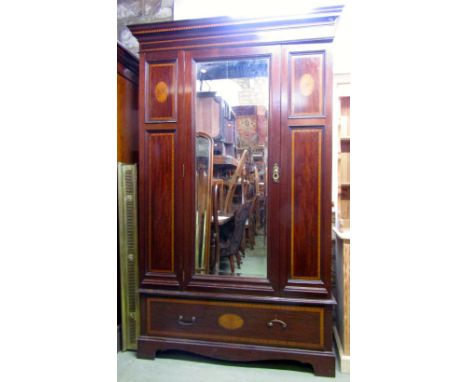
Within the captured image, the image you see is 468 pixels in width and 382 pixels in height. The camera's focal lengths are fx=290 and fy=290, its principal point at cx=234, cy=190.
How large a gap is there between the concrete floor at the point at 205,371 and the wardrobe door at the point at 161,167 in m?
0.45

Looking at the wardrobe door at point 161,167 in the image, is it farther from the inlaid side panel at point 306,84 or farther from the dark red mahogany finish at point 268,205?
the inlaid side panel at point 306,84

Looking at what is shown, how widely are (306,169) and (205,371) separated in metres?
1.25

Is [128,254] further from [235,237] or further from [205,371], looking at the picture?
[205,371]

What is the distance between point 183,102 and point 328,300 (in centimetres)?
136

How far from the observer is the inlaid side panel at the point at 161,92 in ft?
5.57

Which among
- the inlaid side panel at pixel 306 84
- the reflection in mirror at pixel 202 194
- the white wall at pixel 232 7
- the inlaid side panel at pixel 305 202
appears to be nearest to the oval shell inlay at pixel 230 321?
the reflection in mirror at pixel 202 194

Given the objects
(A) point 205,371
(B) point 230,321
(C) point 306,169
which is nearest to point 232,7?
(C) point 306,169

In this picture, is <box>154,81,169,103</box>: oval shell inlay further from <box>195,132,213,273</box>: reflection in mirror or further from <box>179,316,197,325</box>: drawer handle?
<box>179,316,197,325</box>: drawer handle

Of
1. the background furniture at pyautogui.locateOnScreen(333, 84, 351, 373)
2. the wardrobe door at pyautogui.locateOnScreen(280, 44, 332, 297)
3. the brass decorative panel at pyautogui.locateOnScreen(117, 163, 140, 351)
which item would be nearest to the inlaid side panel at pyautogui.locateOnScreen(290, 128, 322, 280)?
the wardrobe door at pyautogui.locateOnScreen(280, 44, 332, 297)

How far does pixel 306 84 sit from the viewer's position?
1.56 meters

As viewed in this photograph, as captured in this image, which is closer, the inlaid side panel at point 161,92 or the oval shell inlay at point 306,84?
the oval shell inlay at point 306,84
